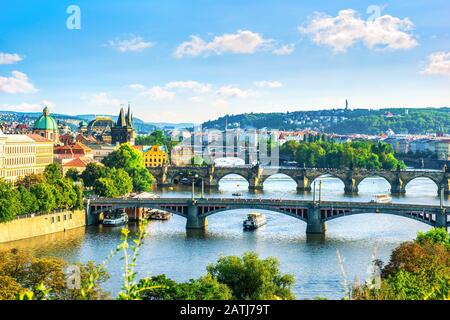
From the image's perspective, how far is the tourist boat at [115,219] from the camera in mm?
33938

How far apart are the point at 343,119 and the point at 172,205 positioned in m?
126

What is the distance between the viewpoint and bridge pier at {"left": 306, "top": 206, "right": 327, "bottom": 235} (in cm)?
3142

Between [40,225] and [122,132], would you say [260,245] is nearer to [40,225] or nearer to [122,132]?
[40,225]

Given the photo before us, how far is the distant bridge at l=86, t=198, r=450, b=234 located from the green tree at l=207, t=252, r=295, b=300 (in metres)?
13.9

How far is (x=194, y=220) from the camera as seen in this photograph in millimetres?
32969

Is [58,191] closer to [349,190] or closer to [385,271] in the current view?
[385,271]

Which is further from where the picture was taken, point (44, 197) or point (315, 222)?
point (315, 222)

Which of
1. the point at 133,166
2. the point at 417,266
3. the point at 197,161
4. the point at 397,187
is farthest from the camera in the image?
the point at 197,161

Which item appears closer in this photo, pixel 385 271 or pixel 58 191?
pixel 385 271

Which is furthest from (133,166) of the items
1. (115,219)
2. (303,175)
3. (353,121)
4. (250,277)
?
(353,121)

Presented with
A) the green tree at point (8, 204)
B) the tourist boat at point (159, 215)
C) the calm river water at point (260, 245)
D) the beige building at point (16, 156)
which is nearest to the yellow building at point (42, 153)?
the beige building at point (16, 156)

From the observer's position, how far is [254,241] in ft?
94.5

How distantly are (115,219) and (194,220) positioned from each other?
3467mm

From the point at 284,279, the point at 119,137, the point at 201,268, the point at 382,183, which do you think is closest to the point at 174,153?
the point at 119,137
